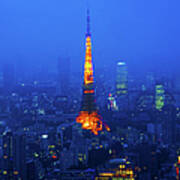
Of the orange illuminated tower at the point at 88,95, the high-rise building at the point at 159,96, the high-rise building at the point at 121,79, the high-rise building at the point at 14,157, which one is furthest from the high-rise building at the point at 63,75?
the high-rise building at the point at 14,157

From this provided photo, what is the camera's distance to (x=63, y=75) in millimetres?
7832

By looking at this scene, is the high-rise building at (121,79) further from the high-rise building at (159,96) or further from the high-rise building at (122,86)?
the high-rise building at (159,96)

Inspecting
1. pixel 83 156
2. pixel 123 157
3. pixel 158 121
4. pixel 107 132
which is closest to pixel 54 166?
pixel 83 156

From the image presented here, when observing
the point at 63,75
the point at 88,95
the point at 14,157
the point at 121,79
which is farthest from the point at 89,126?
the point at 14,157

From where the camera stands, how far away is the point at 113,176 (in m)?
3.91

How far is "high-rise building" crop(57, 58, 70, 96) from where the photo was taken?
7787 millimetres

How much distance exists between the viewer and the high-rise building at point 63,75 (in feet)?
25.5

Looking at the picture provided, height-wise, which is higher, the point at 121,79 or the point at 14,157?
the point at 121,79

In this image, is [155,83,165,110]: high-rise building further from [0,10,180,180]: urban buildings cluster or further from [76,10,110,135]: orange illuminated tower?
[76,10,110,135]: orange illuminated tower

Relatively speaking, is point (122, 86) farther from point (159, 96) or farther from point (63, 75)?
point (63, 75)

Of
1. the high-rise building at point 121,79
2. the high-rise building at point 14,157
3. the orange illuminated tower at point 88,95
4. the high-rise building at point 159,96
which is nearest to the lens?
the high-rise building at point 14,157

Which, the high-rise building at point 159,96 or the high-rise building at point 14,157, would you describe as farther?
the high-rise building at point 159,96

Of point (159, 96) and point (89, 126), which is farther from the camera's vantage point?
point (159, 96)

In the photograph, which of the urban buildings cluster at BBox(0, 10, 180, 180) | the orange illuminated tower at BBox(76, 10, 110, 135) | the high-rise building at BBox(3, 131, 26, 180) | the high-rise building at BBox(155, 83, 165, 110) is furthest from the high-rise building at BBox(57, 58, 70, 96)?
the high-rise building at BBox(3, 131, 26, 180)
